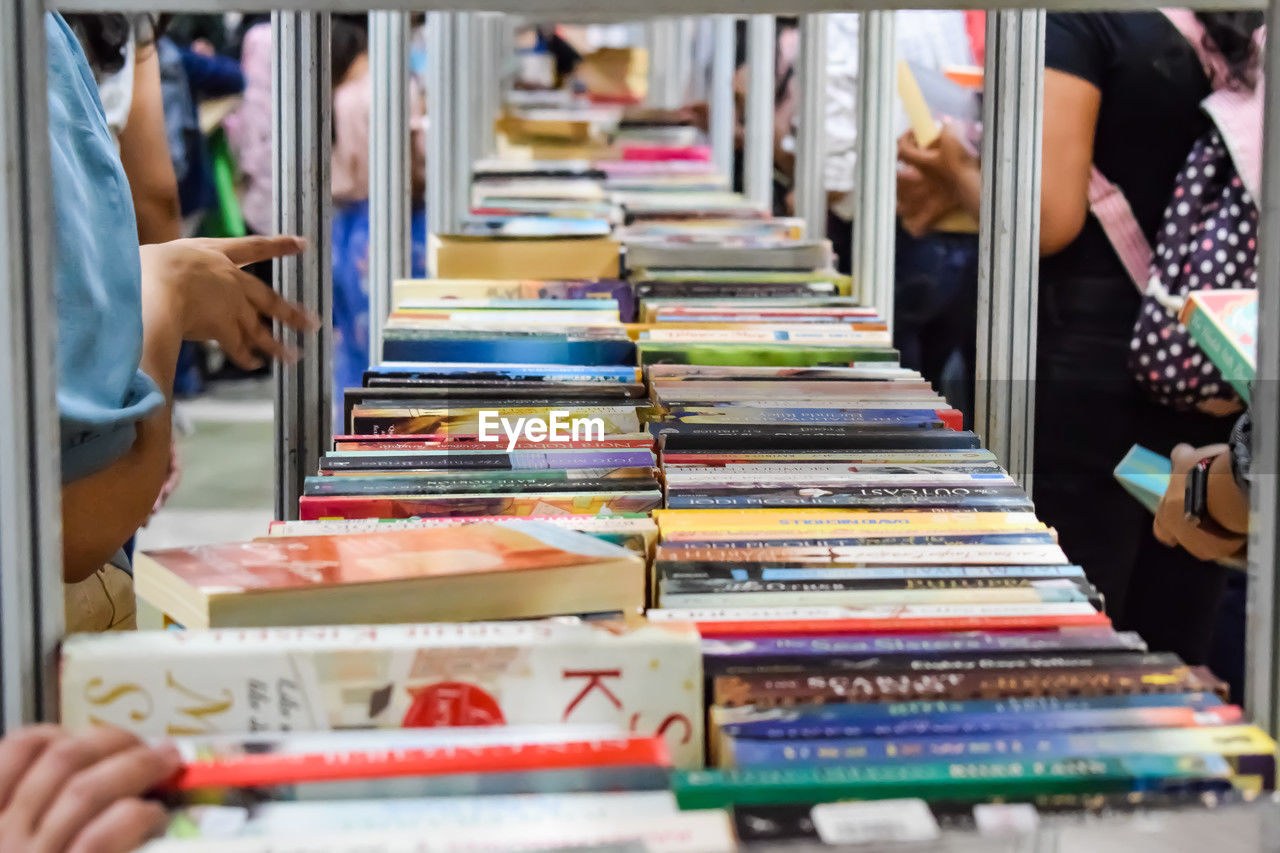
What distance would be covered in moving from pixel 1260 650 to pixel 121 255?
895 millimetres

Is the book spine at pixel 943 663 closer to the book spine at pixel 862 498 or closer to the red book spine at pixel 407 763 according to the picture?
the red book spine at pixel 407 763

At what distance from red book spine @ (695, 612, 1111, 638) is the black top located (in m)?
1.72

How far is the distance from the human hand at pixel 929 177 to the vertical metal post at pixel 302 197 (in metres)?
1.72

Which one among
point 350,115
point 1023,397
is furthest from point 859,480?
point 350,115

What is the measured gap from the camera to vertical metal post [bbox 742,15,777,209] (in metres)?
3.62

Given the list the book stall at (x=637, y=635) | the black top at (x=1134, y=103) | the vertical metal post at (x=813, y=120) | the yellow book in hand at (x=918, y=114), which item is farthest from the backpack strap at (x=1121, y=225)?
the book stall at (x=637, y=635)

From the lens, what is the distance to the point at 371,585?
74 cm

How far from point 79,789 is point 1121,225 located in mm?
2278

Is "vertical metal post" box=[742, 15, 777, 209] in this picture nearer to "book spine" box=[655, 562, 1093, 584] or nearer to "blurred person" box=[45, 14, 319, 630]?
"blurred person" box=[45, 14, 319, 630]

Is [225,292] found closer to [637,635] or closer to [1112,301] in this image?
[637,635]

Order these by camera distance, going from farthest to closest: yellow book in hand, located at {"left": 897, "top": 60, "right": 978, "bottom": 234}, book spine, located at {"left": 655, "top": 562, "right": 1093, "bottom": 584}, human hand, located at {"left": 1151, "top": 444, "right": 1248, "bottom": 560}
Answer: yellow book in hand, located at {"left": 897, "top": 60, "right": 978, "bottom": 234} < human hand, located at {"left": 1151, "top": 444, "right": 1248, "bottom": 560} < book spine, located at {"left": 655, "top": 562, "right": 1093, "bottom": 584}

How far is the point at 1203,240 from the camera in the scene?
2.30m

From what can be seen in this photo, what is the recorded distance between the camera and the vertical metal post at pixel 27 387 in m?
0.61

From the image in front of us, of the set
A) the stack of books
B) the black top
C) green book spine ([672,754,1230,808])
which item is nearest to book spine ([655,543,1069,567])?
the stack of books
